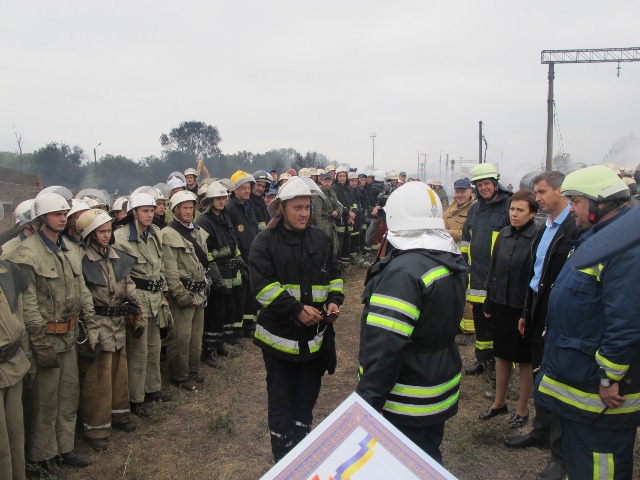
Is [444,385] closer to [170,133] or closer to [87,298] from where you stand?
[87,298]

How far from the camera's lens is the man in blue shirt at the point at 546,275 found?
3598 mm

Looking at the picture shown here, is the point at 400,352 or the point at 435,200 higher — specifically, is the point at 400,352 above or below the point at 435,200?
below

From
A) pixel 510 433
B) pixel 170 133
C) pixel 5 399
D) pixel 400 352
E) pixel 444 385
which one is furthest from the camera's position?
pixel 170 133

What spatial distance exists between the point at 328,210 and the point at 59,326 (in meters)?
7.35

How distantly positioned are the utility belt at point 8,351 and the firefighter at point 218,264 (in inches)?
110

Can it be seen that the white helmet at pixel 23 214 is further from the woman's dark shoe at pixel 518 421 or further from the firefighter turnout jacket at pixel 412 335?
the woman's dark shoe at pixel 518 421

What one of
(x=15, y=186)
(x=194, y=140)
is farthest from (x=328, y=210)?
(x=194, y=140)

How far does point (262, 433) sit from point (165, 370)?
2024mm

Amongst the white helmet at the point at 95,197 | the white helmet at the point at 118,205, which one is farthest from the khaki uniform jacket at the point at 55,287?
the white helmet at the point at 118,205

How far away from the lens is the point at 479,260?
17.9 feet

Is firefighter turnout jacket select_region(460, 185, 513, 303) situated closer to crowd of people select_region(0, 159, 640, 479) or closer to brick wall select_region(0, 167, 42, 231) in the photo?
crowd of people select_region(0, 159, 640, 479)

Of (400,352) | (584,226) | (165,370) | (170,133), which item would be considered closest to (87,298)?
(165,370)

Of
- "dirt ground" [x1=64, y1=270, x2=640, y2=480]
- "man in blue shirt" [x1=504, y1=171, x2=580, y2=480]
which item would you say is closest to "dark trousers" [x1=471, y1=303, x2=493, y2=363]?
"dirt ground" [x1=64, y1=270, x2=640, y2=480]

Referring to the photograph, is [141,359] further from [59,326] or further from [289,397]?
[289,397]
